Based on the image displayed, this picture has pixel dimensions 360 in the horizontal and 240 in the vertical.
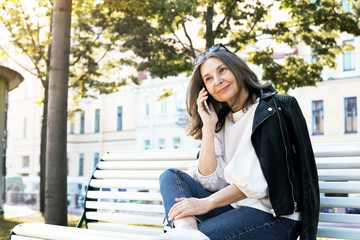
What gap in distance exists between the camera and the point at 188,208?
2.46 meters

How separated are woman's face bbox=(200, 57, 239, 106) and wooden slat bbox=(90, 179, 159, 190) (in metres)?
0.90

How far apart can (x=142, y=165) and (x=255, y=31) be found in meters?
11.2

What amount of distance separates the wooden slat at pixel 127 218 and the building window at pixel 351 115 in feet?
81.0

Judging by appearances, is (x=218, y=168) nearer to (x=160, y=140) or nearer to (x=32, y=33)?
(x=32, y=33)

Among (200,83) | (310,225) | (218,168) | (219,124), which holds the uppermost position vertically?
(200,83)

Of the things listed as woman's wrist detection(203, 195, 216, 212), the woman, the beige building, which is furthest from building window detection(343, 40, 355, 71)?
woman's wrist detection(203, 195, 216, 212)

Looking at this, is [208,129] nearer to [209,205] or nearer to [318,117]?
[209,205]

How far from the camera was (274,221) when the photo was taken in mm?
2398

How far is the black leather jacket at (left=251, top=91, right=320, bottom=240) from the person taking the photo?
2373 mm

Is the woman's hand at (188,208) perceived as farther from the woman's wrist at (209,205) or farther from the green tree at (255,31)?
the green tree at (255,31)

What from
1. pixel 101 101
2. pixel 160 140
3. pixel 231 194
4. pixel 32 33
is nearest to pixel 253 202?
pixel 231 194

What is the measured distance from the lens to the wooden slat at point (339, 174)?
107 inches

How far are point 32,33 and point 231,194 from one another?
13269mm

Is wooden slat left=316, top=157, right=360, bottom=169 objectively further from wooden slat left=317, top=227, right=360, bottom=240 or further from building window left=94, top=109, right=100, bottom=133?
building window left=94, top=109, right=100, bottom=133
